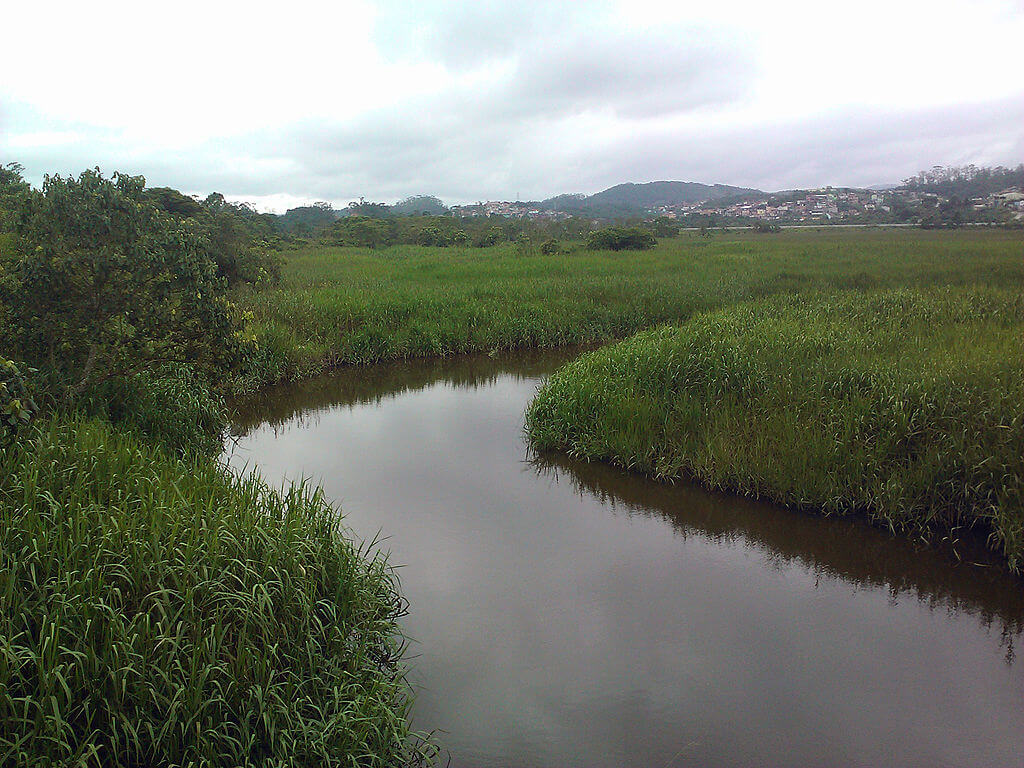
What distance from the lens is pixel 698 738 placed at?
3326 mm

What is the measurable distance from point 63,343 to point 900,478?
22.6 ft

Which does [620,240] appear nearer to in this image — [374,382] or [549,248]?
[549,248]

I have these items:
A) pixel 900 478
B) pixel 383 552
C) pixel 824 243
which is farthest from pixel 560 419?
pixel 824 243

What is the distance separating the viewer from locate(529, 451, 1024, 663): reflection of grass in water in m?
4.49

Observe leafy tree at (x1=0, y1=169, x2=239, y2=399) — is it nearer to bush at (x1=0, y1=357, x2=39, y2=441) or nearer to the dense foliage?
the dense foliage

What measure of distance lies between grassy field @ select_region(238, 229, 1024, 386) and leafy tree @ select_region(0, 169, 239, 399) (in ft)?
11.3

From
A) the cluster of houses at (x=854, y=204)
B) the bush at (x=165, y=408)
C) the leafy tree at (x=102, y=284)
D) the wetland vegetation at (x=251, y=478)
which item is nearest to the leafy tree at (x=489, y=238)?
the cluster of houses at (x=854, y=204)

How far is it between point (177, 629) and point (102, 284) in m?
3.76

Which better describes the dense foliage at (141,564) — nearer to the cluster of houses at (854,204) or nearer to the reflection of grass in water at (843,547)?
the reflection of grass in water at (843,547)

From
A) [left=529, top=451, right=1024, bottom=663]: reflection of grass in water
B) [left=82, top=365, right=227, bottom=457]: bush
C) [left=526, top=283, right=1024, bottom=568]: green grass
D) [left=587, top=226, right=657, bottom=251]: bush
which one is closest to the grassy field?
[left=82, top=365, right=227, bottom=457]: bush

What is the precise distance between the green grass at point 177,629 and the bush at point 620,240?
23.6m

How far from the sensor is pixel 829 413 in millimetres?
5887

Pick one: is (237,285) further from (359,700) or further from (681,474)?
(359,700)

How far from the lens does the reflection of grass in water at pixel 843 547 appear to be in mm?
4488
